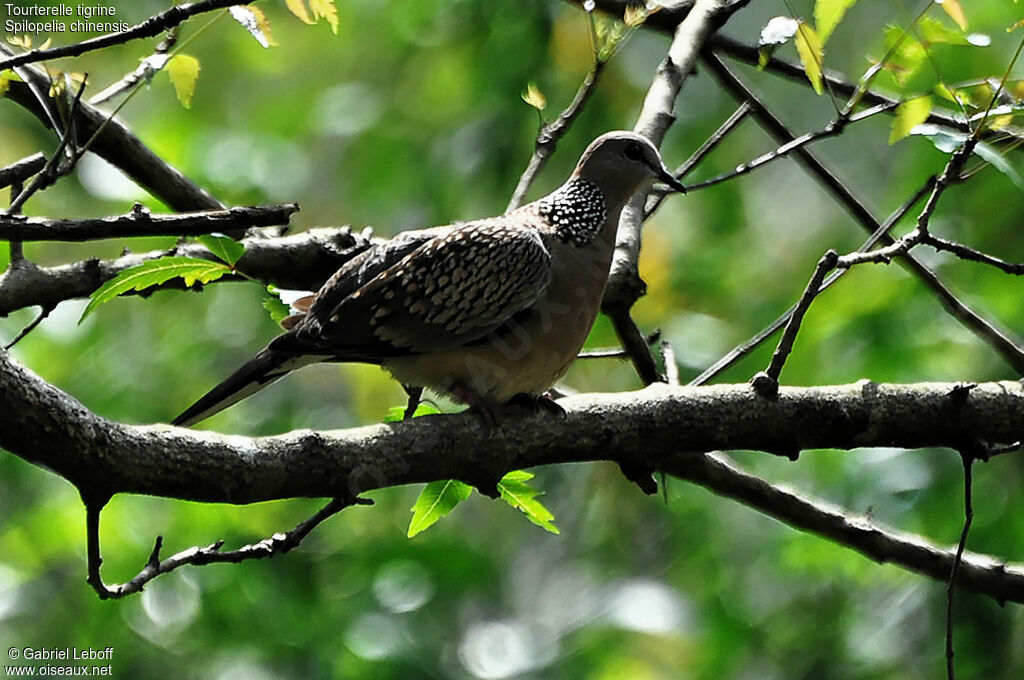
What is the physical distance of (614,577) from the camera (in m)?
6.30

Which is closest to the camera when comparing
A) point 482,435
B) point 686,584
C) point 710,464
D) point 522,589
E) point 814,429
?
point 482,435

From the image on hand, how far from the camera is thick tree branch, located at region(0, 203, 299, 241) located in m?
1.63

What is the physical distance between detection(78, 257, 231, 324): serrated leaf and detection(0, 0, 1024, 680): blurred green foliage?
7.42 ft

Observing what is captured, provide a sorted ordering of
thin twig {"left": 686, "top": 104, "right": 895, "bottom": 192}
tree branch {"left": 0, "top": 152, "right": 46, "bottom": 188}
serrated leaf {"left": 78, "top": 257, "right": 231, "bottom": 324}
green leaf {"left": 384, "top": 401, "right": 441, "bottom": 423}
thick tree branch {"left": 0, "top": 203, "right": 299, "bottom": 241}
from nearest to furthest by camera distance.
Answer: thick tree branch {"left": 0, "top": 203, "right": 299, "bottom": 241} → tree branch {"left": 0, "top": 152, "right": 46, "bottom": 188} → serrated leaf {"left": 78, "top": 257, "right": 231, "bottom": 324} → thin twig {"left": 686, "top": 104, "right": 895, "bottom": 192} → green leaf {"left": 384, "top": 401, "right": 441, "bottom": 423}

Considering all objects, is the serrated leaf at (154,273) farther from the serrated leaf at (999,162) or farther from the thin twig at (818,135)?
Answer: the serrated leaf at (999,162)

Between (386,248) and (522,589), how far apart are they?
474cm

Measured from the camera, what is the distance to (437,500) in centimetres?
263

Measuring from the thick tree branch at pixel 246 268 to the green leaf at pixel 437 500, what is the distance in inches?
39.5

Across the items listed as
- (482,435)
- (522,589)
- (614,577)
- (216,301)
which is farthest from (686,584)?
(482,435)

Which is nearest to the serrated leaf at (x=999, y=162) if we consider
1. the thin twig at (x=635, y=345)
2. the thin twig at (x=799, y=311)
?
the thin twig at (x=799, y=311)

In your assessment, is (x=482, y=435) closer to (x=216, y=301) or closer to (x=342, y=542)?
(x=342, y=542)

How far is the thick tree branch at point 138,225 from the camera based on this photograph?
1630mm

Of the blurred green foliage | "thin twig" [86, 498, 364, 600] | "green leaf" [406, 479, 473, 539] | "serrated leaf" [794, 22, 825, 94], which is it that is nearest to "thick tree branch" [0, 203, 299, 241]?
"thin twig" [86, 498, 364, 600]

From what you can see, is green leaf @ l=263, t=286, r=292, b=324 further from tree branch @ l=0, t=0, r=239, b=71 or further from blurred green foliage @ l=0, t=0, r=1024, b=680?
blurred green foliage @ l=0, t=0, r=1024, b=680
